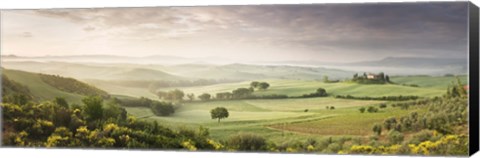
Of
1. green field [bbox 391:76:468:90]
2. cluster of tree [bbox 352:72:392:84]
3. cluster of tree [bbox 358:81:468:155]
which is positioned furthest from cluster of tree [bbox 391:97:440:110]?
cluster of tree [bbox 352:72:392:84]

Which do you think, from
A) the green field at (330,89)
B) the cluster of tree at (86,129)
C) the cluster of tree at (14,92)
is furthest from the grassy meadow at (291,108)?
the cluster of tree at (14,92)

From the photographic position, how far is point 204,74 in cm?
1185

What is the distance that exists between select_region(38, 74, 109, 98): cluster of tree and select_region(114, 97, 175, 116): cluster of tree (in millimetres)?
252

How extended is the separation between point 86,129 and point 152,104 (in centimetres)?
92

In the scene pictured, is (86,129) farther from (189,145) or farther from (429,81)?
(429,81)

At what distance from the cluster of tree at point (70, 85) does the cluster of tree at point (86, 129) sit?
0.09m

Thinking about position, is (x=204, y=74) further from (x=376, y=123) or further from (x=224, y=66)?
(x=376, y=123)

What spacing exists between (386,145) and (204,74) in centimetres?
240

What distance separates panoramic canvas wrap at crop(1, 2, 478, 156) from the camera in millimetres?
10984

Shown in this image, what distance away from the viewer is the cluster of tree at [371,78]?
36.8 ft

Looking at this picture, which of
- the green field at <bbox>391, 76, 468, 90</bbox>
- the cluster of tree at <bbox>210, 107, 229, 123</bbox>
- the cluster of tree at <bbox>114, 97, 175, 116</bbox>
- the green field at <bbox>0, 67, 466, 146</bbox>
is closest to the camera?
the green field at <bbox>391, 76, 468, 90</bbox>

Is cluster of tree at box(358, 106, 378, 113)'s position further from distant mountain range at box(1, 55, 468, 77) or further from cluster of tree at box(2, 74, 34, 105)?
cluster of tree at box(2, 74, 34, 105)

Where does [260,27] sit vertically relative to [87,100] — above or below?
above

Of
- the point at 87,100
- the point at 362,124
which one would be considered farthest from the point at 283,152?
the point at 87,100
